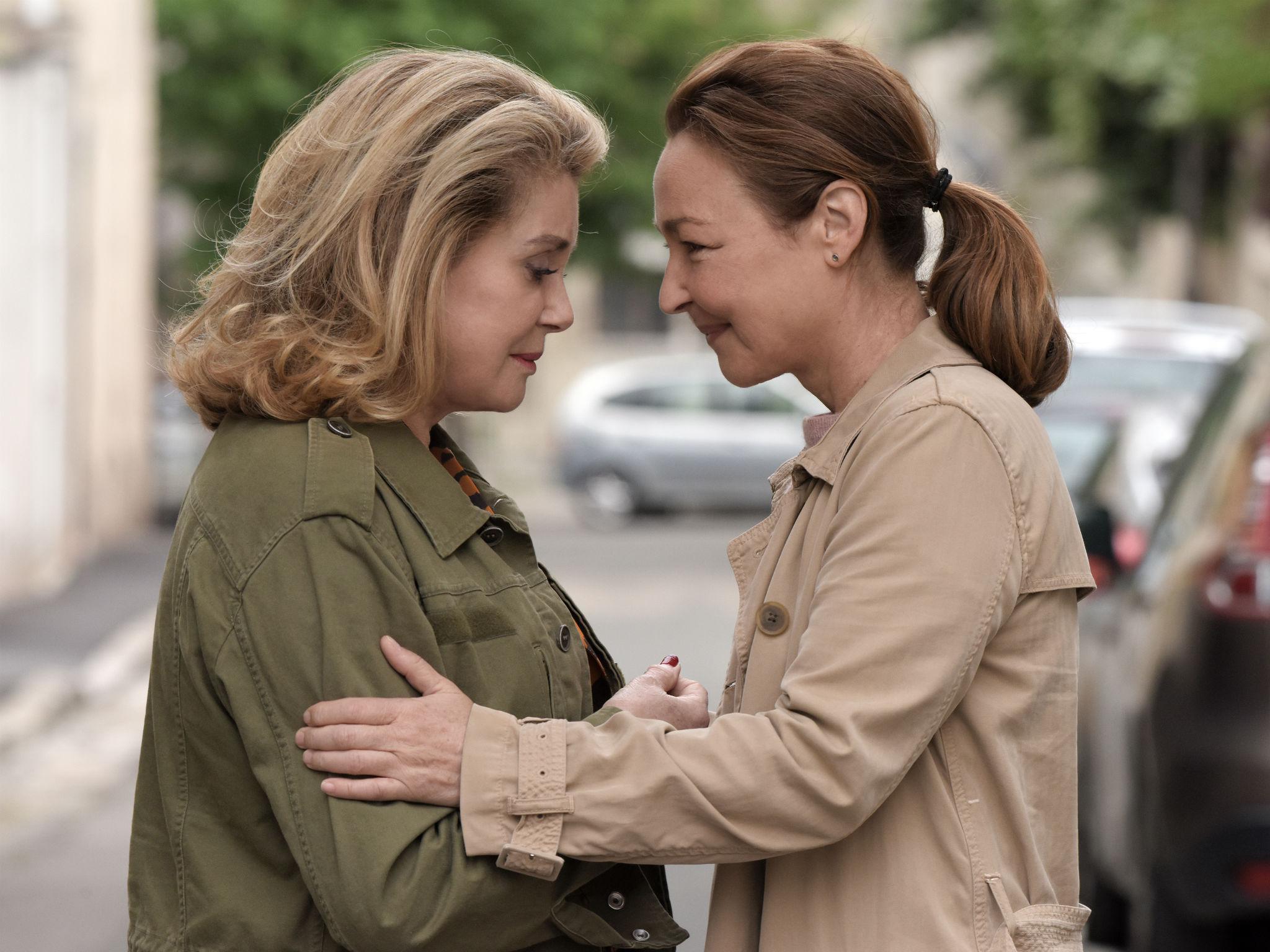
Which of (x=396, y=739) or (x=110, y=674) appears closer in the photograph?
(x=396, y=739)

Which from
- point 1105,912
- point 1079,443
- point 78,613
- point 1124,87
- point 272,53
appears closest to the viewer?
point 1105,912

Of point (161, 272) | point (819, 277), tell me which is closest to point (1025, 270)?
point (819, 277)

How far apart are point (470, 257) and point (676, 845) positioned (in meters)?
0.83

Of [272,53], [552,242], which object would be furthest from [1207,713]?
[272,53]

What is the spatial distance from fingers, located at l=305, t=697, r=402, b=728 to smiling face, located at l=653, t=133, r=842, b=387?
78 centimetres

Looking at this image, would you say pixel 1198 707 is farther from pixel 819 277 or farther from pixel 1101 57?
pixel 1101 57

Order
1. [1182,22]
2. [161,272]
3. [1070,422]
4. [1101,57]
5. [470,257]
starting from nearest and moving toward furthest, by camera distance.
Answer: [470,257] < [1070,422] < [1182,22] < [1101,57] < [161,272]

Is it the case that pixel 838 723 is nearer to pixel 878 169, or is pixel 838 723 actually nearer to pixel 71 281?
pixel 878 169

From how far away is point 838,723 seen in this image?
2.04 meters

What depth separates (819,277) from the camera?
2.39m

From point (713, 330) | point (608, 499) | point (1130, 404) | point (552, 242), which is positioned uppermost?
point (1130, 404)

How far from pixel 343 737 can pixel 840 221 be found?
97cm

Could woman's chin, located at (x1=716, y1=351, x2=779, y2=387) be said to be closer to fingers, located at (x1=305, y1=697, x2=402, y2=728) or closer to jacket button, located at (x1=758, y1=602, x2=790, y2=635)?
jacket button, located at (x1=758, y1=602, x2=790, y2=635)

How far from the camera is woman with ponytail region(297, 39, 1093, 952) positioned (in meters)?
2.07
